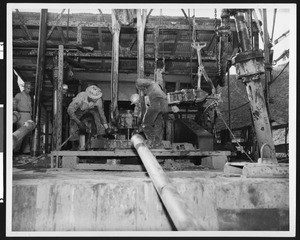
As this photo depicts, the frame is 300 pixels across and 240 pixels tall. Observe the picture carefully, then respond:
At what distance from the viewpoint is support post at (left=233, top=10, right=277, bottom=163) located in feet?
9.89

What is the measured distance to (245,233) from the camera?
2320 mm

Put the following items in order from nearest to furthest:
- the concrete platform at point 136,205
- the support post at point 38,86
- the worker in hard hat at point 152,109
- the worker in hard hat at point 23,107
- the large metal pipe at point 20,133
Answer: the concrete platform at point 136,205 → the large metal pipe at point 20,133 → the worker in hard hat at point 152,109 → the support post at point 38,86 → the worker in hard hat at point 23,107

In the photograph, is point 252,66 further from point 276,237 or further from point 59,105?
point 59,105

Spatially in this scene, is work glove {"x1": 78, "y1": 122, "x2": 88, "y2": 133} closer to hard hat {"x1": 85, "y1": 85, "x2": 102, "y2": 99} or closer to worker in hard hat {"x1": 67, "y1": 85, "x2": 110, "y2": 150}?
worker in hard hat {"x1": 67, "y1": 85, "x2": 110, "y2": 150}

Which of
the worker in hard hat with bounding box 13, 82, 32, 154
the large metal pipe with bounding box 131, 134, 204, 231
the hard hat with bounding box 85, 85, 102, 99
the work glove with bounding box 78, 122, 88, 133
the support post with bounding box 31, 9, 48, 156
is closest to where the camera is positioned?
the large metal pipe with bounding box 131, 134, 204, 231

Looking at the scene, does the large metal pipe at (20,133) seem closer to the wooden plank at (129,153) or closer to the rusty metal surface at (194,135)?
the wooden plank at (129,153)

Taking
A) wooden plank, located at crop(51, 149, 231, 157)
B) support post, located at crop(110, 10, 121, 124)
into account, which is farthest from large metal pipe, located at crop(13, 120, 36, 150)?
support post, located at crop(110, 10, 121, 124)

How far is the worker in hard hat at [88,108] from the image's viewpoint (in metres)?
6.79

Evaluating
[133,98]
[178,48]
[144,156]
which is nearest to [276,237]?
[144,156]

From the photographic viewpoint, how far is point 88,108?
23.1 feet

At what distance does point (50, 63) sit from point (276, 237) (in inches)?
300

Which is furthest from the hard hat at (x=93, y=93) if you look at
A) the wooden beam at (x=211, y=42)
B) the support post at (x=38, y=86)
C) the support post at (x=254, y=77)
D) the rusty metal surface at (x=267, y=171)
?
the rusty metal surface at (x=267, y=171)

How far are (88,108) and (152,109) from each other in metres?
2.87

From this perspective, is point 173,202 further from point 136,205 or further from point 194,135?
point 194,135
